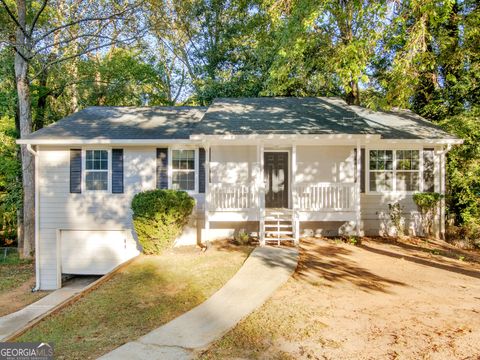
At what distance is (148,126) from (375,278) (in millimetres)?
8290

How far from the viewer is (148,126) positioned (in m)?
10.7

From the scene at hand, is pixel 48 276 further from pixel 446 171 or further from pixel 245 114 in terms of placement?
pixel 446 171

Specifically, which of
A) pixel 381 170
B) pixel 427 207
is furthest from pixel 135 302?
pixel 427 207

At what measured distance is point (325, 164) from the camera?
10.2 meters

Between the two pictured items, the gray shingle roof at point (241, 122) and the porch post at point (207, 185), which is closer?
the gray shingle roof at point (241, 122)

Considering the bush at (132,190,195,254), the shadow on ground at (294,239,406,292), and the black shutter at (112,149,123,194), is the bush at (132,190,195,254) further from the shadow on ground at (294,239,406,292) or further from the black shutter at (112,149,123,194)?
the shadow on ground at (294,239,406,292)

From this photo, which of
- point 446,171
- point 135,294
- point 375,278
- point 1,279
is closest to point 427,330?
point 375,278
